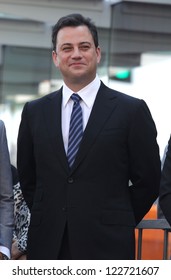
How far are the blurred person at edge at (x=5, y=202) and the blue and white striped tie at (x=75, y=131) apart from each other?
0.42m

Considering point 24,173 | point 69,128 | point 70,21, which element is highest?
point 70,21

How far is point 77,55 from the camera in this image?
457cm

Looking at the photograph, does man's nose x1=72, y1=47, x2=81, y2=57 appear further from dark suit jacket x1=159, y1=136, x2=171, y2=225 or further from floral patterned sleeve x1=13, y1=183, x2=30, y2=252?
floral patterned sleeve x1=13, y1=183, x2=30, y2=252

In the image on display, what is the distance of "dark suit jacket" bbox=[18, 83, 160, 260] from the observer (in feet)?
14.5

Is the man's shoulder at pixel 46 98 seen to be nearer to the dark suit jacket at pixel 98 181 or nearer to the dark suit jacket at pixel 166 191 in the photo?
the dark suit jacket at pixel 98 181

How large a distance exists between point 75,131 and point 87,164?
0.75 feet

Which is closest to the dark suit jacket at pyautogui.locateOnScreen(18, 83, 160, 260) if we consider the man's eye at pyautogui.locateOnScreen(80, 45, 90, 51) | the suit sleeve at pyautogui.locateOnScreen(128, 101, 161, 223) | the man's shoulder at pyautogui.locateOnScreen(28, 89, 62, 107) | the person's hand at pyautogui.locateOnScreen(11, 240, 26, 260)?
the suit sleeve at pyautogui.locateOnScreen(128, 101, 161, 223)

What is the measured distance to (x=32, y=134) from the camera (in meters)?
4.79

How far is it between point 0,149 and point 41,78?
14193 mm

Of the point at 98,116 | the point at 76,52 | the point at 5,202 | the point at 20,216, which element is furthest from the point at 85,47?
the point at 20,216

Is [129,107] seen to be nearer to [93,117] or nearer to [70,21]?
[93,117]

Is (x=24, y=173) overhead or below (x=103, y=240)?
overhead

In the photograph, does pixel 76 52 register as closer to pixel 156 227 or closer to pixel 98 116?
pixel 98 116

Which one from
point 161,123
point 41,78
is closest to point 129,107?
point 161,123
